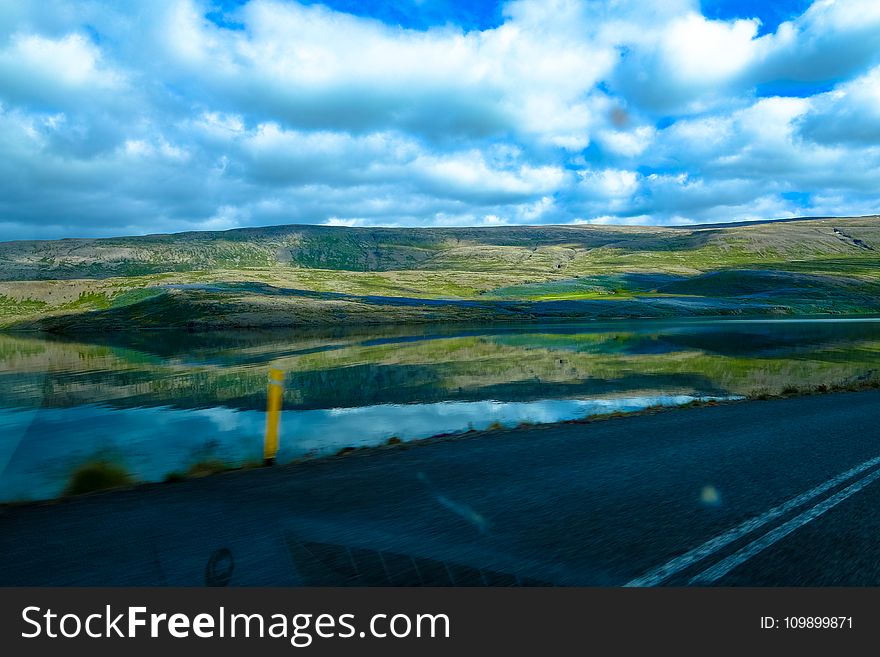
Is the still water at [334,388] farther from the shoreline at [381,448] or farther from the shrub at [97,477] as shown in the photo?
the shoreline at [381,448]

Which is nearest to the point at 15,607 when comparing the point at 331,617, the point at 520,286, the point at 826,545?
the point at 331,617

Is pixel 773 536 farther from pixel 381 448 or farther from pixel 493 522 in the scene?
pixel 381 448

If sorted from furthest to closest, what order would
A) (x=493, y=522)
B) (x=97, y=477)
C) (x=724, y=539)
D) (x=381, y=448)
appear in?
1. (x=381, y=448)
2. (x=97, y=477)
3. (x=493, y=522)
4. (x=724, y=539)

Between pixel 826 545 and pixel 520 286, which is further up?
pixel 520 286

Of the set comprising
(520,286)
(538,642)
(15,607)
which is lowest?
(538,642)

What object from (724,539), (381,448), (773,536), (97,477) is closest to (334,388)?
(381,448)

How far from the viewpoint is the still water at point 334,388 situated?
16062mm

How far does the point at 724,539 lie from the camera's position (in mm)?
6820

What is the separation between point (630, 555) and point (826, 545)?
215cm

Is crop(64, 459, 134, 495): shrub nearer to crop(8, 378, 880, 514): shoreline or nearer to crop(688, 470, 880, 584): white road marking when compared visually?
crop(8, 378, 880, 514): shoreline

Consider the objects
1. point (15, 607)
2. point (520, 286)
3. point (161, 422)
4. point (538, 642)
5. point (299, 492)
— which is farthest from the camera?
point (520, 286)

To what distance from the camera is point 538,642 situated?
4891 millimetres

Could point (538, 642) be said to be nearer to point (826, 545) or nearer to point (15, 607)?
point (826, 545)

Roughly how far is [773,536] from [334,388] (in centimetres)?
2288
